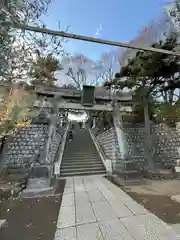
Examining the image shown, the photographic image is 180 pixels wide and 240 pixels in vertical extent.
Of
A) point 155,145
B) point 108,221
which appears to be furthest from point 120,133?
point 108,221

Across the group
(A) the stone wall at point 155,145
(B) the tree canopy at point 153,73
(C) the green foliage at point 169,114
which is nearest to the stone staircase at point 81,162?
(A) the stone wall at point 155,145

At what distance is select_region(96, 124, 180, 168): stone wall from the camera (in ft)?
28.0

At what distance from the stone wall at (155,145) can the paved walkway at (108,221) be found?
4.11m

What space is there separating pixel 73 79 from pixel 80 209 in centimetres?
1650

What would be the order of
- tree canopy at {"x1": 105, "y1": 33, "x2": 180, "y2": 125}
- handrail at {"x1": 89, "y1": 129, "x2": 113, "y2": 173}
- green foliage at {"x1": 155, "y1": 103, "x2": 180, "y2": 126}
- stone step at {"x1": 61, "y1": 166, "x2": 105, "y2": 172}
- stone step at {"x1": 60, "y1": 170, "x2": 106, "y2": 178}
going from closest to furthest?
tree canopy at {"x1": 105, "y1": 33, "x2": 180, "y2": 125}
stone step at {"x1": 60, "y1": 170, "x2": 106, "y2": 178}
green foliage at {"x1": 155, "y1": 103, "x2": 180, "y2": 126}
stone step at {"x1": 61, "y1": 166, "x2": 105, "y2": 172}
handrail at {"x1": 89, "y1": 129, "x2": 113, "y2": 173}

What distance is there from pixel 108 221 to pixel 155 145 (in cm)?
722

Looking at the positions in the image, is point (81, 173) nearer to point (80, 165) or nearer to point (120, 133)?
point (80, 165)

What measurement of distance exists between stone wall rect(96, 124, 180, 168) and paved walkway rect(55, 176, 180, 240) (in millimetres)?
4109

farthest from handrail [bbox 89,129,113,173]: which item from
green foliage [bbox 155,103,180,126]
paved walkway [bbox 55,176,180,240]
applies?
paved walkway [bbox 55,176,180,240]

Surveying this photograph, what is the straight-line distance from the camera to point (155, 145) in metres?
9.41

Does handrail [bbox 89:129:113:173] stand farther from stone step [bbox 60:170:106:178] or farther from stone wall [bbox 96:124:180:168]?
stone step [bbox 60:170:106:178]

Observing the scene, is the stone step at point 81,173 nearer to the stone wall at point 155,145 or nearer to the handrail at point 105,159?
the handrail at point 105,159

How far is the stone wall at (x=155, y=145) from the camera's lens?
336 inches

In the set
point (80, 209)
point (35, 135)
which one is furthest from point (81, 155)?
point (80, 209)
